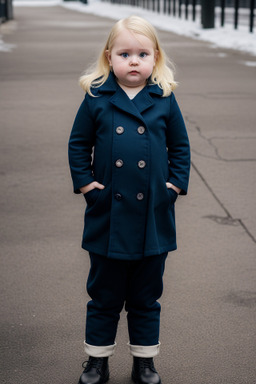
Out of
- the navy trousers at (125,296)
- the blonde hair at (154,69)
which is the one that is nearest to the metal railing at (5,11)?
the blonde hair at (154,69)

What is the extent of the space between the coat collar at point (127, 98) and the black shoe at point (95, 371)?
1043 mm

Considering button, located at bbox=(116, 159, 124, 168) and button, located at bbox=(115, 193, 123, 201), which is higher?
button, located at bbox=(116, 159, 124, 168)

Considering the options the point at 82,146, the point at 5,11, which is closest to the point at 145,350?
the point at 82,146

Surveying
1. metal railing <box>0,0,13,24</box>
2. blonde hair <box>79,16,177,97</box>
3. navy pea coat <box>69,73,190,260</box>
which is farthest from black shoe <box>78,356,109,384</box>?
metal railing <box>0,0,13,24</box>

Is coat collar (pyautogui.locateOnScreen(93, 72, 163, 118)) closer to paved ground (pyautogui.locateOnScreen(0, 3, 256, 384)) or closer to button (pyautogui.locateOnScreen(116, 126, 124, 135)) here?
button (pyautogui.locateOnScreen(116, 126, 124, 135))

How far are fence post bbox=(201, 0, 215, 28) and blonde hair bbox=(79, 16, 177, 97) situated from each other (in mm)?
20114

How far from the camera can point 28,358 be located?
3184 millimetres

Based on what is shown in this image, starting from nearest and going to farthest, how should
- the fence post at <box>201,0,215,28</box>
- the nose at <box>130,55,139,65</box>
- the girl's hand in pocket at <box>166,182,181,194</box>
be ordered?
the nose at <box>130,55,139,65</box>, the girl's hand in pocket at <box>166,182,181,194</box>, the fence post at <box>201,0,215,28</box>

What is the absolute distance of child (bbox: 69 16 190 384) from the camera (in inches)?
110

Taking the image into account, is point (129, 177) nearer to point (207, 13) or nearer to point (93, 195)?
point (93, 195)

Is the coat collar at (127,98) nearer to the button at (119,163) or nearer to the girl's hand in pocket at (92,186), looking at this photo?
the button at (119,163)

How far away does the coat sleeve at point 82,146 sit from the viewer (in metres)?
2.84

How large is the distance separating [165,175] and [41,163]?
3962mm

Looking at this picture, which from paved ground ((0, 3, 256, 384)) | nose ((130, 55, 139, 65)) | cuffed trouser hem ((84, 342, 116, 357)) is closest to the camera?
nose ((130, 55, 139, 65))
